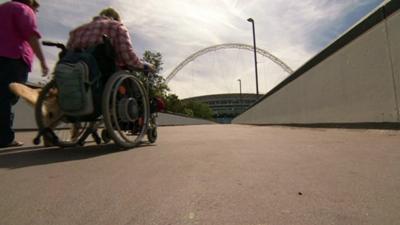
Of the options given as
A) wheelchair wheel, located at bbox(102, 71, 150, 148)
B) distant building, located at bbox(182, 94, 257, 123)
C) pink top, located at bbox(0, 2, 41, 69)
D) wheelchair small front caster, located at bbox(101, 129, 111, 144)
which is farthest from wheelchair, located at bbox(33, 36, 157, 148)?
distant building, located at bbox(182, 94, 257, 123)

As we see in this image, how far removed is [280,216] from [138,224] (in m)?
0.53

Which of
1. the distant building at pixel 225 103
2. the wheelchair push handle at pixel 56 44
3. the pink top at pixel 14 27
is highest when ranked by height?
the distant building at pixel 225 103

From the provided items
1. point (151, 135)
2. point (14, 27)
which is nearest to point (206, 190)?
point (151, 135)

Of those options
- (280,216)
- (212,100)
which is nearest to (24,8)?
(280,216)

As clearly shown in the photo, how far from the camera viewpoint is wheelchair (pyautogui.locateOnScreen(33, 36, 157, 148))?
11.0 ft

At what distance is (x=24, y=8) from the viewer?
409 centimetres

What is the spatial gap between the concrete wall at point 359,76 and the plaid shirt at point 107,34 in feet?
10.8

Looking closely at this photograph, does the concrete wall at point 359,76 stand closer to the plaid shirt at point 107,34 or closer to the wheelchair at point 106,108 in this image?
the wheelchair at point 106,108

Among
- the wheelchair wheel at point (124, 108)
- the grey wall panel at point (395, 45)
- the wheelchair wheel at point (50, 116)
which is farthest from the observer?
the grey wall panel at point (395, 45)

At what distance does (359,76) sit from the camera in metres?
5.40

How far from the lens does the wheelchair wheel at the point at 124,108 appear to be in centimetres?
328

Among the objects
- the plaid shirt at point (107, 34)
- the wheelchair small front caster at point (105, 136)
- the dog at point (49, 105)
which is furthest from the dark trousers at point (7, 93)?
the wheelchair small front caster at point (105, 136)

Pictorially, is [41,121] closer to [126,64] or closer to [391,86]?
[126,64]

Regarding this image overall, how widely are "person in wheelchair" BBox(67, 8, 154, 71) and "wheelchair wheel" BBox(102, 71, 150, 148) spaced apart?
221 millimetres
